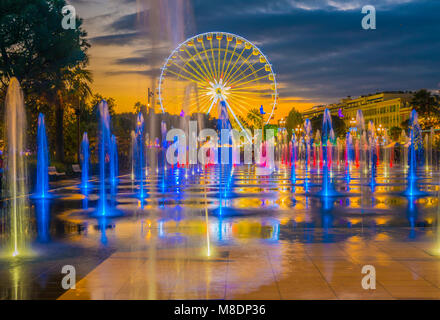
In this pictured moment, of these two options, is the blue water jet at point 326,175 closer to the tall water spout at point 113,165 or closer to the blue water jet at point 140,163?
the blue water jet at point 140,163

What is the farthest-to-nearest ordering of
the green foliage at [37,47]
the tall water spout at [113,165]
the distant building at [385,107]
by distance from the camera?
the distant building at [385,107] < the green foliage at [37,47] < the tall water spout at [113,165]

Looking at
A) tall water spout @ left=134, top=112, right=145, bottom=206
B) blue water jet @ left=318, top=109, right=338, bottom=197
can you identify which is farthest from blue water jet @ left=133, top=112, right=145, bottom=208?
blue water jet @ left=318, top=109, right=338, bottom=197

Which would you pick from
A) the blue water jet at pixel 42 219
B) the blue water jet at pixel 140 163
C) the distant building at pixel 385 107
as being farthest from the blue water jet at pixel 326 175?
the distant building at pixel 385 107

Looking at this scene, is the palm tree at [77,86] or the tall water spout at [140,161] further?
the palm tree at [77,86]

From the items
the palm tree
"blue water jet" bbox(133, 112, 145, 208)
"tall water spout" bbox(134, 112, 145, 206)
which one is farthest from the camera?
the palm tree

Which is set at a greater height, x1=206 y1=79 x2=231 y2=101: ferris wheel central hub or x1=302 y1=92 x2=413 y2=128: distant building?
x1=302 y1=92 x2=413 y2=128: distant building

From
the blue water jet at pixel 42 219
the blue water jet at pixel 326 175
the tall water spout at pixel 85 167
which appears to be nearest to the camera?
the blue water jet at pixel 42 219

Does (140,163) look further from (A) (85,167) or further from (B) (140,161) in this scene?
(A) (85,167)

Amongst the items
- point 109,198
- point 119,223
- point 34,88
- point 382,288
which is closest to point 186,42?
point 34,88

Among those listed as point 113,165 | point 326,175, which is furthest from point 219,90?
point 326,175

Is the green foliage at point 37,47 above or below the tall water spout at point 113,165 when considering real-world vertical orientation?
above

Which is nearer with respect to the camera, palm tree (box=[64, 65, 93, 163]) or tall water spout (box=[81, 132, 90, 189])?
tall water spout (box=[81, 132, 90, 189])

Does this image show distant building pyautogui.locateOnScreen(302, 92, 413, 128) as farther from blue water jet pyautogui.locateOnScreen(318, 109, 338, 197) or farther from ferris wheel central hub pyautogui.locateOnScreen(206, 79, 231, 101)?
blue water jet pyautogui.locateOnScreen(318, 109, 338, 197)

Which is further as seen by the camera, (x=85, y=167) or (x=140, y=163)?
(x=85, y=167)
